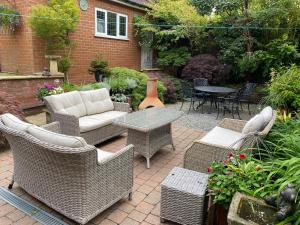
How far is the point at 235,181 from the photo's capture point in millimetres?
1976

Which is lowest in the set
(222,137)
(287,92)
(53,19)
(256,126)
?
(222,137)

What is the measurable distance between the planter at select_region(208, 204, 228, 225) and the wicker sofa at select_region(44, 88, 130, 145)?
2466mm

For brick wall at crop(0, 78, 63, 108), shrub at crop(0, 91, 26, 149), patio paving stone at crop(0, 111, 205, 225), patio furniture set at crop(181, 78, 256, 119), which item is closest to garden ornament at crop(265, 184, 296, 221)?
patio paving stone at crop(0, 111, 205, 225)

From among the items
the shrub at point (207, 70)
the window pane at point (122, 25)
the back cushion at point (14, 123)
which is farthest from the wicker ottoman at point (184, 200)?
the window pane at point (122, 25)

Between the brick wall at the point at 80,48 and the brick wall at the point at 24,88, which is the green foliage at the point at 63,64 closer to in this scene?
the brick wall at the point at 80,48

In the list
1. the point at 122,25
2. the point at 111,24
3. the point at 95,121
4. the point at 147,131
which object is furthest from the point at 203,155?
the point at 122,25

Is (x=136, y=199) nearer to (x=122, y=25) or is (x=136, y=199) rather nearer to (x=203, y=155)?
(x=203, y=155)

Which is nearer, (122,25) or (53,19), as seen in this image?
(53,19)

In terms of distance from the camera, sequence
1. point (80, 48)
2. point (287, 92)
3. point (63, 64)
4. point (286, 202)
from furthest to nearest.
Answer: point (80, 48) → point (63, 64) → point (287, 92) → point (286, 202)

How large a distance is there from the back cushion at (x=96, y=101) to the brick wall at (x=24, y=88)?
2.24 meters

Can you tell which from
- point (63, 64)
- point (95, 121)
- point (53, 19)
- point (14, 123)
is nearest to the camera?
point (14, 123)

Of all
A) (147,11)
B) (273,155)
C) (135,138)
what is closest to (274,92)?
(273,155)

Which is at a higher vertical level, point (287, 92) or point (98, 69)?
point (98, 69)

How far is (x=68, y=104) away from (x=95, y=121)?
0.59 meters
